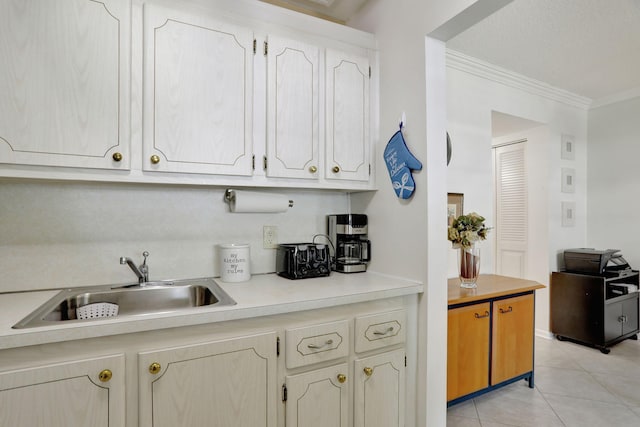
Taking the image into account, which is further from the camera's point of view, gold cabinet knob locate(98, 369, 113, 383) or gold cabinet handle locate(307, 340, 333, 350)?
gold cabinet handle locate(307, 340, 333, 350)

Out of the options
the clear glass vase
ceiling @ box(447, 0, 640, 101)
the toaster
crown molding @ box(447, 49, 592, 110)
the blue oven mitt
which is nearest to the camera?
the blue oven mitt

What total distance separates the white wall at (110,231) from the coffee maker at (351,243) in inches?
15.6

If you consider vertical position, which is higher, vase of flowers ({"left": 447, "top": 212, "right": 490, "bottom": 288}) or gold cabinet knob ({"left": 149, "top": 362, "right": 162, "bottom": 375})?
vase of flowers ({"left": 447, "top": 212, "right": 490, "bottom": 288})

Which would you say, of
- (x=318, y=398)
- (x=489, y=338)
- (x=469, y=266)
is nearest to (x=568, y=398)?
(x=489, y=338)

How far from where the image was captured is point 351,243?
2.01m

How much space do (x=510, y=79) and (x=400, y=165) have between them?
7.31 feet

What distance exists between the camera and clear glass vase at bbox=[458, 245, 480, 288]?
2.37 m

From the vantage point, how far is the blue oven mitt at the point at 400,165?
167cm

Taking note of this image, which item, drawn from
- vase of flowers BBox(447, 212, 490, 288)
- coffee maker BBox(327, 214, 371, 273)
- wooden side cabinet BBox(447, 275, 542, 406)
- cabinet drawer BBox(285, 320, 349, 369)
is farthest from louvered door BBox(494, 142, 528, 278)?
cabinet drawer BBox(285, 320, 349, 369)

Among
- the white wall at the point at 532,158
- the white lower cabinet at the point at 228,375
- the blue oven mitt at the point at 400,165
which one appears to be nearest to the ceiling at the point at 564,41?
the white wall at the point at 532,158

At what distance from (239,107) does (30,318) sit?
3.76ft

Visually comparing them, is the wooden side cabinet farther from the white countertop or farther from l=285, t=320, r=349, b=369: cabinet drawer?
l=285, t=320, r=349, b=369: cabinet drawer

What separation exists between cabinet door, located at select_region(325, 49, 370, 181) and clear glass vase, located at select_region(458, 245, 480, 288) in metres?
1.04

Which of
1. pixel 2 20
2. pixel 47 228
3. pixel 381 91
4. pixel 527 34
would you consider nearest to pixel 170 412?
pixel 47 228
